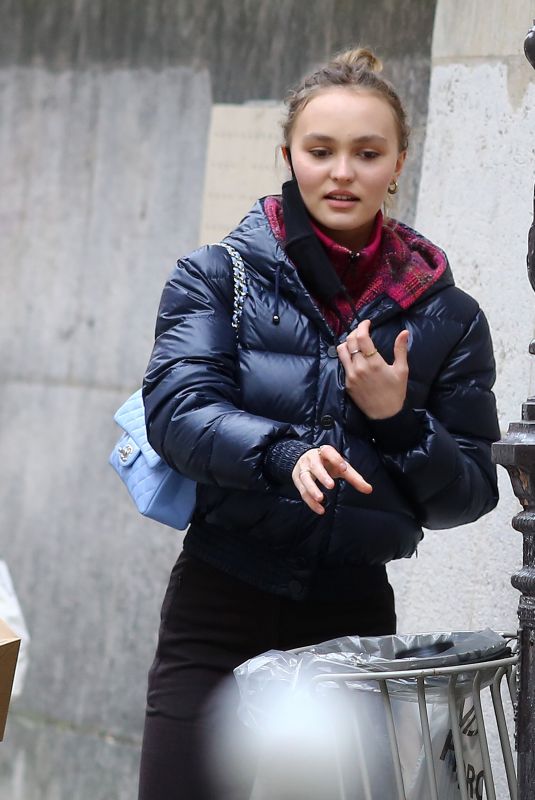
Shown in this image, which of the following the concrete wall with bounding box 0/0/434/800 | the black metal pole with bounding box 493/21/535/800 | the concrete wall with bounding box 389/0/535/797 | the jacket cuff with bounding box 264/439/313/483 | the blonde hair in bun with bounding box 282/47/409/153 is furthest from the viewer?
the concrete wall with bounding box 0/0/434/800

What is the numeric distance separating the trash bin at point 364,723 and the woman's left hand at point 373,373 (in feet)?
1.67

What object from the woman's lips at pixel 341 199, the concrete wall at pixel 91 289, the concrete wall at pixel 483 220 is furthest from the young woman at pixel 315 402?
the concrete wall at pixel 91 289

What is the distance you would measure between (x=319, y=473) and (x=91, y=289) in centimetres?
292

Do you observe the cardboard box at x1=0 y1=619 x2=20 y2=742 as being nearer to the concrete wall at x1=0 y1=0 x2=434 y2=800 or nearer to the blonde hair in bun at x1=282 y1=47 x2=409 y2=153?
the blonde hair in bun at x1=282 y1=47 x2=409 y2=153

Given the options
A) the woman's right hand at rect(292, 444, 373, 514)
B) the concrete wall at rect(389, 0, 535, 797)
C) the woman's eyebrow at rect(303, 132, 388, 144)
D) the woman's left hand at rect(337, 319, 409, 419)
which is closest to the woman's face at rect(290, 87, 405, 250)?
the woman's eyebrow at rect(303, 132, 388, 144)

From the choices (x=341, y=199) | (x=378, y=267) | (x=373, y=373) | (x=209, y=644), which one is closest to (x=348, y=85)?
(x=341, y=199)

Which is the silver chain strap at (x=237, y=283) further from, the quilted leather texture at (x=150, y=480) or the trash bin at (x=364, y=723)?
the trash bin at (x=364, y=723)

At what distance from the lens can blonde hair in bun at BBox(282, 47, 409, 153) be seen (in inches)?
108

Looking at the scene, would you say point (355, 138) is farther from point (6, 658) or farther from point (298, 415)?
point (6, 658)

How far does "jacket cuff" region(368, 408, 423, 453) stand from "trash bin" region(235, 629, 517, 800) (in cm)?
49

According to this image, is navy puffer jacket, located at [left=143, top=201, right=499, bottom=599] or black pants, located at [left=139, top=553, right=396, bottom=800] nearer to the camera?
navy puffer jacket, located at [left=143, top=201, right=499, bottom=599]

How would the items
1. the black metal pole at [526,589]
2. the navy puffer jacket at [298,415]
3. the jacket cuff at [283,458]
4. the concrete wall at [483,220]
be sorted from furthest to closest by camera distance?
1. the concrete wall at [483,220]
2. the navy puffer jacket at [298,415]
3. the jacket cuff at [283,458]
4. the black metal pole at [526,589]

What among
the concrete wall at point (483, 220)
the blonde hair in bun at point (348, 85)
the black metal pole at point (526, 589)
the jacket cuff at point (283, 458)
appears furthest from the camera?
the concrete wall at point (483, 220)

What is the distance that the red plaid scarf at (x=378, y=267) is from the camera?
265cm
